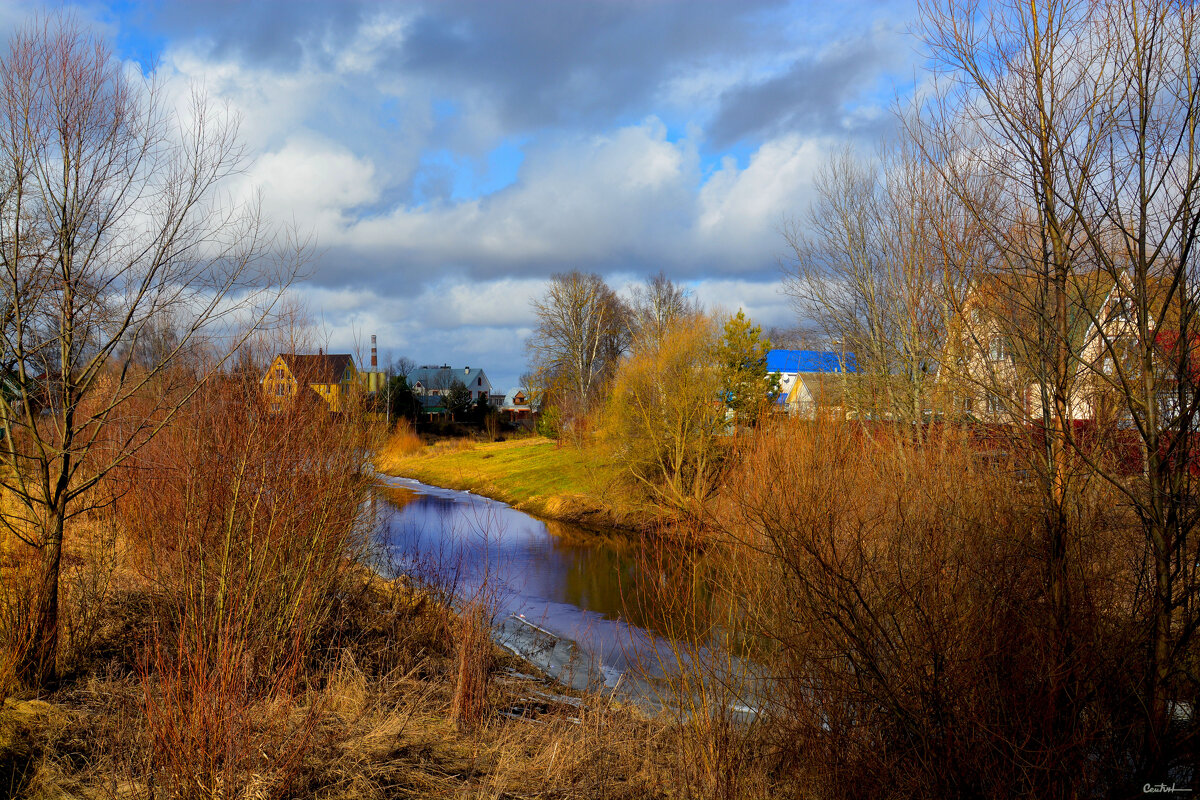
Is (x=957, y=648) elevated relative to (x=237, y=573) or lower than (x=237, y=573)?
lower

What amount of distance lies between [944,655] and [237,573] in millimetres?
5269

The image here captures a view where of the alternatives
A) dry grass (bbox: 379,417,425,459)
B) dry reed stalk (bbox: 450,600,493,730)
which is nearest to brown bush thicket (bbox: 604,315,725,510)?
dry reed stalk (bbox: 450,600,493,730)

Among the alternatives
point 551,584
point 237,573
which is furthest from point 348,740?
point 551,584

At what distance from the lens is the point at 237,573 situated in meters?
6.05

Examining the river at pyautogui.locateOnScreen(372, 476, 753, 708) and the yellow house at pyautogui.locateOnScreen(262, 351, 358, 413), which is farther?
the river at pyautogui.locateOnScreen(372, 476, 753, 708)

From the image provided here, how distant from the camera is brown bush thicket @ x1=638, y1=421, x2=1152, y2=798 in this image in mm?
4875

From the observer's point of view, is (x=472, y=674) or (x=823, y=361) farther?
(x=823, y=361)

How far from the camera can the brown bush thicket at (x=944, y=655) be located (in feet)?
16.0

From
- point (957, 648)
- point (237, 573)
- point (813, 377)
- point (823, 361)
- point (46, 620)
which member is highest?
point (823, 361)

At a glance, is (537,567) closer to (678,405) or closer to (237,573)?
(678,405)

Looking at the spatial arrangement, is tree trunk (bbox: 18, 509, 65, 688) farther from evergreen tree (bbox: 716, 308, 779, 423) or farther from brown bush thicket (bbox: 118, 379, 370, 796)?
evergreen tree (bbox: 716, 308, 779, 423)

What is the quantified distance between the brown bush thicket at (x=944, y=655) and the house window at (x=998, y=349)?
72cm

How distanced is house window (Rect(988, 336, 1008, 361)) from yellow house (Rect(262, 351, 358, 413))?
23.2 feet

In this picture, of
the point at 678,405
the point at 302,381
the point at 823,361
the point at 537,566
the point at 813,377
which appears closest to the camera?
the point at 302,381
